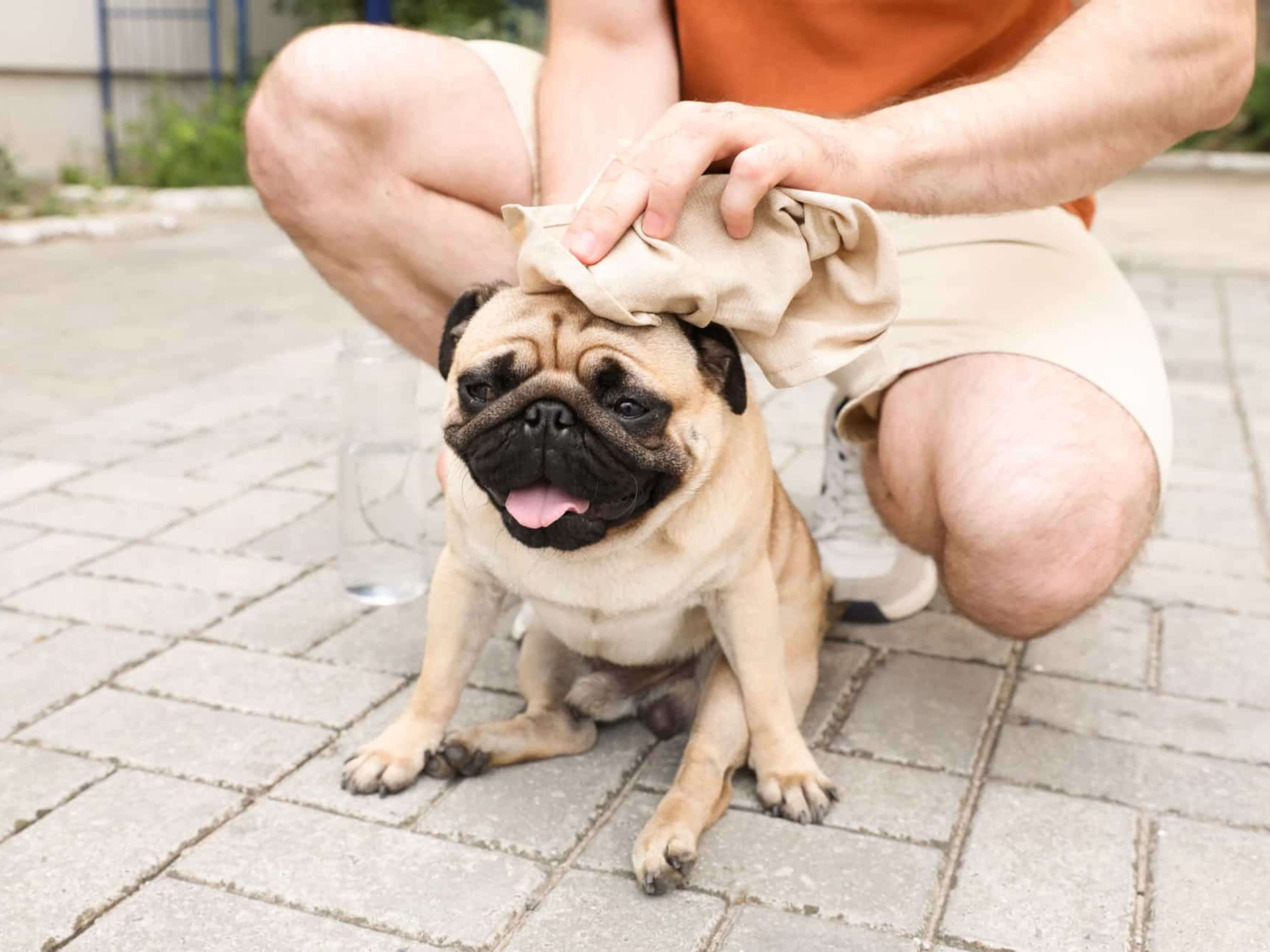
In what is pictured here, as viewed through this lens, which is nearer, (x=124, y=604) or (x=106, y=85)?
(x=124, y=604)

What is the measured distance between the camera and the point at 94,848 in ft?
6.69

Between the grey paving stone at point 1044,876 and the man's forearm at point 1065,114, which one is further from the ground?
the man's forearm at point 1065,114

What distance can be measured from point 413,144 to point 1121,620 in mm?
1806

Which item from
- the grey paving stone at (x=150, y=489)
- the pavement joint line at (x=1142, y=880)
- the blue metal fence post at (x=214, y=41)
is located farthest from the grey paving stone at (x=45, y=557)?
the blue metal fence post at (x=214, y=41)

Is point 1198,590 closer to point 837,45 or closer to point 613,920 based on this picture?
point 837,45

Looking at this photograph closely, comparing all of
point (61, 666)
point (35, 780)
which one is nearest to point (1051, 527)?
point (35, 780)

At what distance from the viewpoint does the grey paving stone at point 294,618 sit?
282cm

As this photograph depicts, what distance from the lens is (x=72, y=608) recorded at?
Answer: 2945 millimetres

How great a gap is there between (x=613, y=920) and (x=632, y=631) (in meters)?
0.50

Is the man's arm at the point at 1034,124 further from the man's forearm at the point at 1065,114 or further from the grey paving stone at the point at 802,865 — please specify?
the grey paving stone at the point at 802,865

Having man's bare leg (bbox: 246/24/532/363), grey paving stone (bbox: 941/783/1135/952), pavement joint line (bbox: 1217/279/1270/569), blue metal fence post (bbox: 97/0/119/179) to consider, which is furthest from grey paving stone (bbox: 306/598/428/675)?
blue metal fence post (bbox: 97/0/119/179)

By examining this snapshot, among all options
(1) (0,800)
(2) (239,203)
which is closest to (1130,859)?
(1) (0,800)

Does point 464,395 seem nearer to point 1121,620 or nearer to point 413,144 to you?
point 413,144

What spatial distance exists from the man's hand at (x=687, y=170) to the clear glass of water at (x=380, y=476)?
1.37 metres
